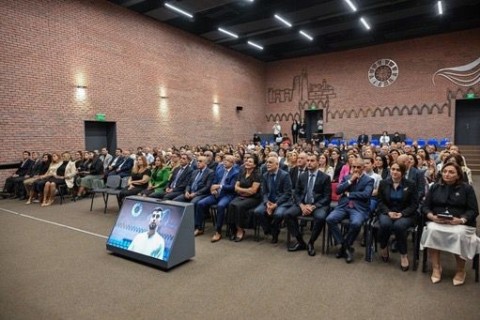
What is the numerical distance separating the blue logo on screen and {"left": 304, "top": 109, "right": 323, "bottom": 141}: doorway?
13.2 m

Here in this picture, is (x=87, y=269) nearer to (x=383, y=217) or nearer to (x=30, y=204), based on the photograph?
(x=383, y=217)

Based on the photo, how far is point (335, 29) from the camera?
40.1ft

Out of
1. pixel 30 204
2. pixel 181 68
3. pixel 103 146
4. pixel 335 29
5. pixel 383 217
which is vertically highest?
pixel 335 29

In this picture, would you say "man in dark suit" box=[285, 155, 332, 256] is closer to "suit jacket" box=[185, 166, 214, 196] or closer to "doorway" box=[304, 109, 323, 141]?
"suit jacket" box=[185, 166, 214, 196]

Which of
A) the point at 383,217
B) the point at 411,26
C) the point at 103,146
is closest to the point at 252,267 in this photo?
the point at 383,217

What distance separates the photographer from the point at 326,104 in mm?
15570

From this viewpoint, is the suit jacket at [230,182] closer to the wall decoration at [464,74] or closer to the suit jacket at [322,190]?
the suit jacket at [322,190]

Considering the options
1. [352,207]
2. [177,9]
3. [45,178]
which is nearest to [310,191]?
[352,207]

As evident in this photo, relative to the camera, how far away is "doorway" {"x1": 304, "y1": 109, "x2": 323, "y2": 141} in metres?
16.1

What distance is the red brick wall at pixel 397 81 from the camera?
12906 mm

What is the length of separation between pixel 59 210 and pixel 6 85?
12.5ft

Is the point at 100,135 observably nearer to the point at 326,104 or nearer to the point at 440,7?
the point at 326,104

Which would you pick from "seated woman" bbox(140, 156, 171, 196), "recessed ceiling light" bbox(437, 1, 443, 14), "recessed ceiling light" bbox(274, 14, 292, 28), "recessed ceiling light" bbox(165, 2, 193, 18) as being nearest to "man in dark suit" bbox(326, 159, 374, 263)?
"seated woman" bbox(140, 156, 171, 196)

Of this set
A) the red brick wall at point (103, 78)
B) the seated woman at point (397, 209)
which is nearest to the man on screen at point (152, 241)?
the seated woman at point (397, 209)
